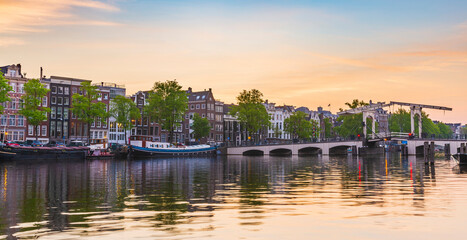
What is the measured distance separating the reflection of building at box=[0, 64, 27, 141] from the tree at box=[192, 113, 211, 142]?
48434 mm

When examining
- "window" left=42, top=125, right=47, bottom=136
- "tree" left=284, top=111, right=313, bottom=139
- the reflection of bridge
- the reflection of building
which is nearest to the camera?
the reflection of building

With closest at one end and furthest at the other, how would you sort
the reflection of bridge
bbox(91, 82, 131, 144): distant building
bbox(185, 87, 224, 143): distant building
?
the reflection of bridge
bbox(91, 82, 131, 144): distant building
bbox(185, 87, 224, 143): distant building

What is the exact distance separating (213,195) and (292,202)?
4716 millimetres

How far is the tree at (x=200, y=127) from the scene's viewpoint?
131625 mm

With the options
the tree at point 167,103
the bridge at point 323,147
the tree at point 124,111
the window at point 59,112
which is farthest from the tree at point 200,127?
the window at point 59,112

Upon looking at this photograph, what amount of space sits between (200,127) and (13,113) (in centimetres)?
5137

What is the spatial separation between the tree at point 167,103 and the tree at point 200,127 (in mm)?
28626

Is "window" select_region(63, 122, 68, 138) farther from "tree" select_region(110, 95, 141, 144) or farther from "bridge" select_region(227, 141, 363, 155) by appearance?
"bridge" select_region(227, 141, 363, 155)

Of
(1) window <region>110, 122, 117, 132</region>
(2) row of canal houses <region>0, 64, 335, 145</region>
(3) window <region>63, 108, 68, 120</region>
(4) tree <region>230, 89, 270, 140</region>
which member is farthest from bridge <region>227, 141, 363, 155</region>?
(3) window <region>63, 108, 68, 120</region>

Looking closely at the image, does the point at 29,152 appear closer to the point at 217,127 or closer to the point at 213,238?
the point at 213,238

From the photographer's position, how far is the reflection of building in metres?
92.8

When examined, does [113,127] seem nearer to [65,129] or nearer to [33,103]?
[65,129]

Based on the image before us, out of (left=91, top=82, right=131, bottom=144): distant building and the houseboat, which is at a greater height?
(left=91, top=82, right=131, bottom=144): distant building

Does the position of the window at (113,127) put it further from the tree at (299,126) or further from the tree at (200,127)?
the tree at (299,126)
